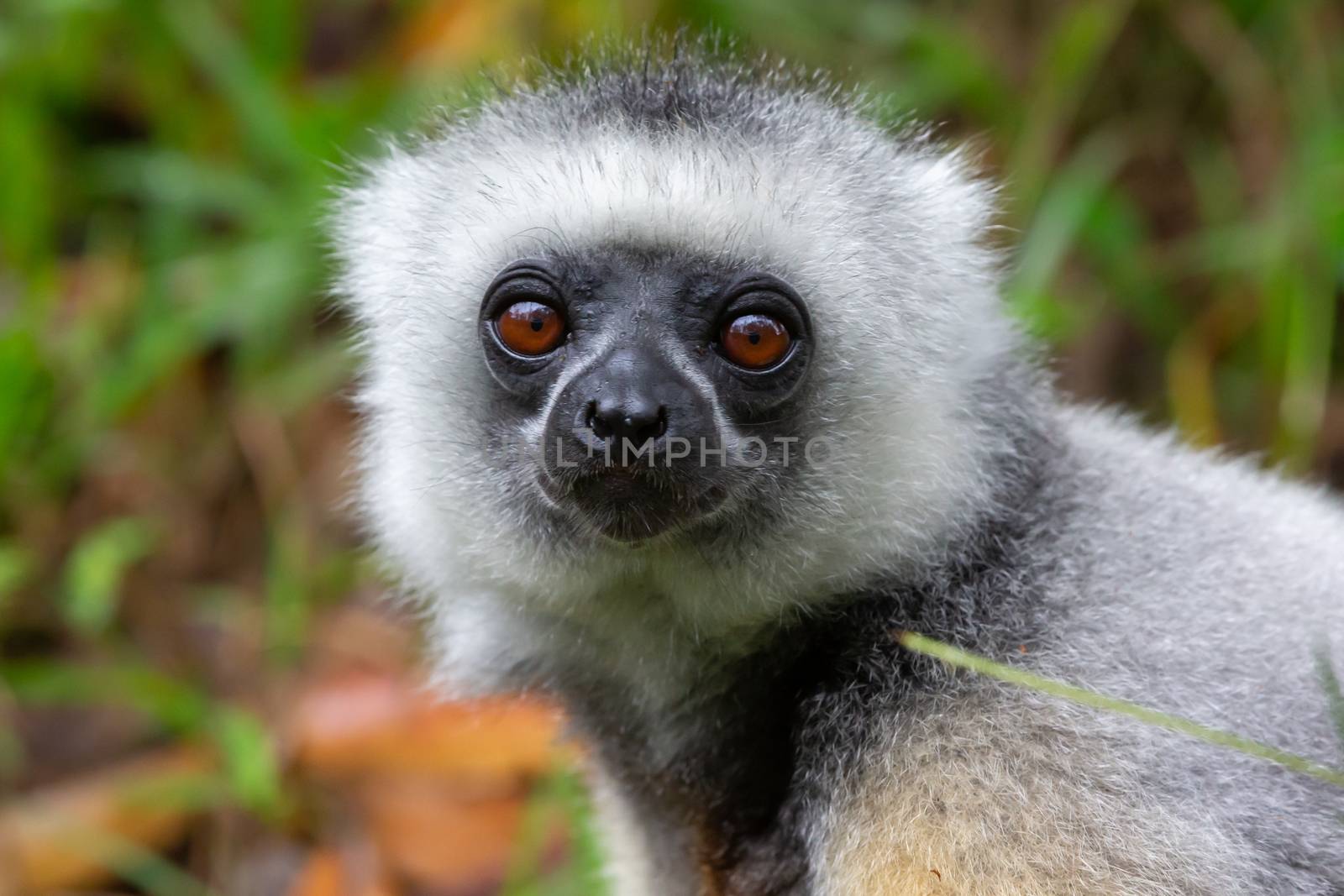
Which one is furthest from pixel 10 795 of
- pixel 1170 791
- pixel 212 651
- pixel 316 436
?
pixel 1170 791

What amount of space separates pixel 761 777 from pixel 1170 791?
74cm

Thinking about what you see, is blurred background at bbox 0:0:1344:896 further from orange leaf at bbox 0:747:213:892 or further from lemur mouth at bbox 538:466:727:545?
lemur mouth at bbox 538:466:727:545

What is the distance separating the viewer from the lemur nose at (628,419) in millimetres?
2180

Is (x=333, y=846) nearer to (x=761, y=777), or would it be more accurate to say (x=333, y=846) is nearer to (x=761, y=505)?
(x=761, y=777)

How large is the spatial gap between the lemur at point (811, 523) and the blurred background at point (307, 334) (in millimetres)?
1055

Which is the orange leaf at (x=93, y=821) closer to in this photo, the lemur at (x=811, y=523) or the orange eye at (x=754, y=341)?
the lemur at (x=811, y=523)

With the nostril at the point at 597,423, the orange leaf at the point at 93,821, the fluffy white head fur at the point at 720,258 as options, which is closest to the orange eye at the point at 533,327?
the fluffy white head fur at the point at 720,258

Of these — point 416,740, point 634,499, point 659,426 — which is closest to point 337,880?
point 416,740

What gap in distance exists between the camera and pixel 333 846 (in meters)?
3.89

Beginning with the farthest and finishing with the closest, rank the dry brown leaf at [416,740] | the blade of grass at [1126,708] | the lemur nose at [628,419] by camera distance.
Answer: the dry brown leaf at [416,740]
the lemur nose at [628,419]
the blade of grass at [1126,708]

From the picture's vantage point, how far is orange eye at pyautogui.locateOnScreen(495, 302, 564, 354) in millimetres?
2395

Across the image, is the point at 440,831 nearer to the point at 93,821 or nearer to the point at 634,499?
the point at 93,821

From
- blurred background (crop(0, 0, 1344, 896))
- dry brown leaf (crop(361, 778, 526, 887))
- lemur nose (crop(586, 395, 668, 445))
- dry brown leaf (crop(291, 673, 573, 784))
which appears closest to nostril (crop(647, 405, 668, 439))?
lemur nose (crop(586, 395, 668, 445))

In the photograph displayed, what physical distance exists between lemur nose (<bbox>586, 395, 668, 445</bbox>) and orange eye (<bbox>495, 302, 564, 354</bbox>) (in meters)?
0.23
